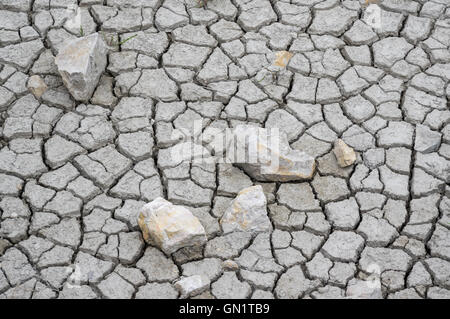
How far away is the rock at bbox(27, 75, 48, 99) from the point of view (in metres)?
4.10

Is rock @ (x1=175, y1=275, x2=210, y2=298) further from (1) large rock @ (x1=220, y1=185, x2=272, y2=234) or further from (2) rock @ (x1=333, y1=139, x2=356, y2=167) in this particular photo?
(2) rock @ (x1=333, y1=139, x2=356, y2=167)

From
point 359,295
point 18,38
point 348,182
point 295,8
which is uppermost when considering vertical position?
point 295,8

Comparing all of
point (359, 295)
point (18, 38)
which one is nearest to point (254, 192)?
point (359, 295)

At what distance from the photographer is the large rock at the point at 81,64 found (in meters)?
3.97

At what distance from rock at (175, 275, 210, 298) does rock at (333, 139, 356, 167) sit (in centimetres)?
121

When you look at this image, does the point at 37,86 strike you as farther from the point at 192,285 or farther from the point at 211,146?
the point at 192,285

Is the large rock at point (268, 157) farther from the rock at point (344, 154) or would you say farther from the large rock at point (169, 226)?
the large rock at point (169, 226)

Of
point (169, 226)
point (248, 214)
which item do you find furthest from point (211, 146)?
point (169, 226)

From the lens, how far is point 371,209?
365cm

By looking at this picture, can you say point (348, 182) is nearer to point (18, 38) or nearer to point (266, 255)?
point (266, 255)

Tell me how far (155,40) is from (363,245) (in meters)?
2.20

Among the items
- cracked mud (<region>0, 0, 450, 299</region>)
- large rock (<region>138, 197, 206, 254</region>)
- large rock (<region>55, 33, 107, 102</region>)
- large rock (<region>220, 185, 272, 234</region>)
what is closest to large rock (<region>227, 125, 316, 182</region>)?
cracked mud (<region>0, 0, 450, 299</region>)

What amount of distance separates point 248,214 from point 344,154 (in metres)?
0.80

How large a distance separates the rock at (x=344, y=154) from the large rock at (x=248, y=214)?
0.64 metres
